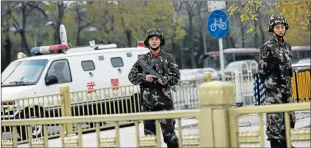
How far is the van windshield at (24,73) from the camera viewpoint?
11203 mm

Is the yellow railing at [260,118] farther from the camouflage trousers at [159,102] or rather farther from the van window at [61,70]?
the van window at [61,70]

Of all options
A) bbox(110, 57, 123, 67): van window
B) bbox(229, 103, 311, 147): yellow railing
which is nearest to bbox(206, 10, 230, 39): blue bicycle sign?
bbox(110, 57, 123, 67): van window

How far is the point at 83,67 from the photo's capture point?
11.9 m

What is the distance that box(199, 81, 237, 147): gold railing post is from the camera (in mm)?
3475

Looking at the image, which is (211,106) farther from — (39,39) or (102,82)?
(39,39)

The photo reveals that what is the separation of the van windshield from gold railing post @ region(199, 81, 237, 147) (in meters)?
7.95

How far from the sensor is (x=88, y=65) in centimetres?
1200

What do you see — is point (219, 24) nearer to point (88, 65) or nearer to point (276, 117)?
point (88, 65)

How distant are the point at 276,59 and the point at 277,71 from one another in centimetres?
14

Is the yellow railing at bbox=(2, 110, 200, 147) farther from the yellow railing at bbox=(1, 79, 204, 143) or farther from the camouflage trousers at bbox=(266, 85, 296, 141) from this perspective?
the yellow railing at bbox=(1, 79, 204, 143)

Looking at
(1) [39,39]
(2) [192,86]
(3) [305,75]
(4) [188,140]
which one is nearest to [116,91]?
(2) [192,86]

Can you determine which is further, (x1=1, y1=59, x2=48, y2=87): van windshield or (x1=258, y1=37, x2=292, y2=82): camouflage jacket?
(x1=1, y1=59, x2=48, y2=87): van windshield

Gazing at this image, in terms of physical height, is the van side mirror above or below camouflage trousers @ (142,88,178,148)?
above

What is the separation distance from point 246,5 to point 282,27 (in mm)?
4030
